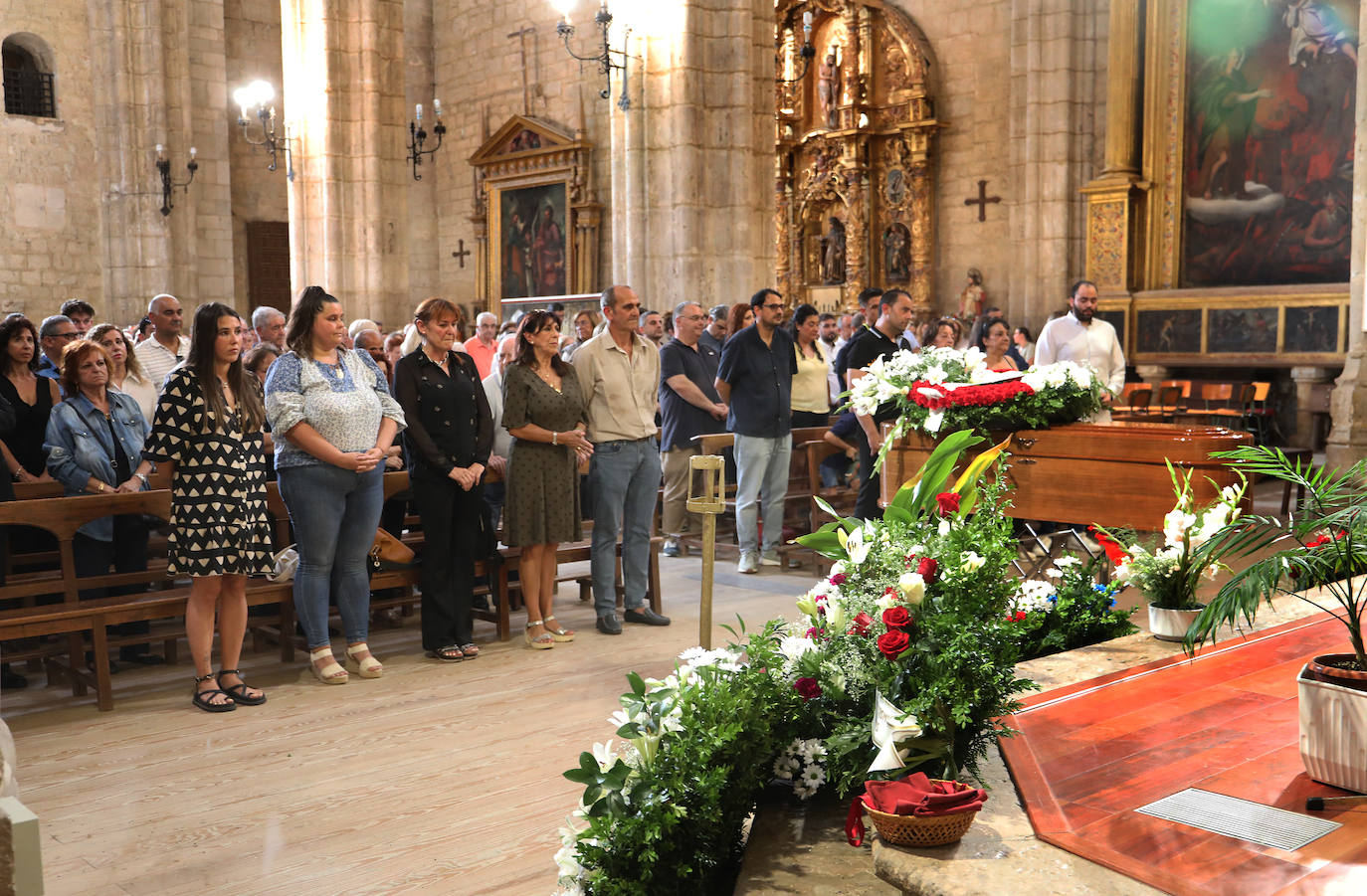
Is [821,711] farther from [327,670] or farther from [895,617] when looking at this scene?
[327,670]

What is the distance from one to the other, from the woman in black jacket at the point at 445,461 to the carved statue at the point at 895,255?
41.6 feet

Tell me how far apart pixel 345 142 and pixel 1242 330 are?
1029 cm

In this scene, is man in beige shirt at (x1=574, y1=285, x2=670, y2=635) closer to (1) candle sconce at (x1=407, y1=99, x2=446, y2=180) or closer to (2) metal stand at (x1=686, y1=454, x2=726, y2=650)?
(2) metal stand at (x1=686, y1=454, x2=726, y2=650)

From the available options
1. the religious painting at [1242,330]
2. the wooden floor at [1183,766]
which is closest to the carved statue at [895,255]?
the religious painting at [1242,330]

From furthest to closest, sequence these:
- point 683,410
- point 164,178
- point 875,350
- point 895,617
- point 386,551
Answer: point 164,178 → point 683,410 → point 875,350 → point 386,551 → point 895,617

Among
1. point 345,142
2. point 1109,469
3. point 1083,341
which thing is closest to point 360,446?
point 1109,469

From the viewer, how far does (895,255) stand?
1788 centimetres

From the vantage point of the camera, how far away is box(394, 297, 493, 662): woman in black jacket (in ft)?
19.3

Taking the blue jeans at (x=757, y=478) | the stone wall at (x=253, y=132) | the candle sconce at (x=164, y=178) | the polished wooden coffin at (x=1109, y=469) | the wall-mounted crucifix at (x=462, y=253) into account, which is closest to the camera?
the polished wooden coffin at (x=1109, y=469)

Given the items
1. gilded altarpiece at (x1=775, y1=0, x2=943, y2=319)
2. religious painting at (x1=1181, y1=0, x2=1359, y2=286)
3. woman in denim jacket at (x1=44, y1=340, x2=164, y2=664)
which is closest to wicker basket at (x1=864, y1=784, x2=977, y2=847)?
woman in denim jacket at (x1=44, y1=340, x2=164, y2=664)

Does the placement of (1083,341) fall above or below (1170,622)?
above

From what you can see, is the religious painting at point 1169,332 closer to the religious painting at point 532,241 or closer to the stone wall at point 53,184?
the religious painting at point 532,241

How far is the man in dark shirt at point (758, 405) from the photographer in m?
7.84

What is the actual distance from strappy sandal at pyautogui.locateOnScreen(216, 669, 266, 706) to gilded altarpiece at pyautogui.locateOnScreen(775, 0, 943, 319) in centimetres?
1333
